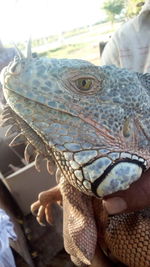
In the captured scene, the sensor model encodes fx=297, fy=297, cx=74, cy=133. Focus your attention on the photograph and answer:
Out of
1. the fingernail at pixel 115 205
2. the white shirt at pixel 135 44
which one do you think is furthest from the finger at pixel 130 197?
the white shirt at pixel 135 44

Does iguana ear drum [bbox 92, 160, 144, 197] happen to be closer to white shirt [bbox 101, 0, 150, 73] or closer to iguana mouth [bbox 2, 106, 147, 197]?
iguana mouth [bbox 2, 106, 147, 197]

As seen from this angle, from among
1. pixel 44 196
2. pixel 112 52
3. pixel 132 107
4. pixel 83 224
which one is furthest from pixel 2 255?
pixel 112 52

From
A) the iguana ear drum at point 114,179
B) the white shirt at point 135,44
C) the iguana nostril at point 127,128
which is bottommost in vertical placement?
the iguana ear drum at point 114,179

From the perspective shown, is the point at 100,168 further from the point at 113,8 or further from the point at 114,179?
the point at 113,8

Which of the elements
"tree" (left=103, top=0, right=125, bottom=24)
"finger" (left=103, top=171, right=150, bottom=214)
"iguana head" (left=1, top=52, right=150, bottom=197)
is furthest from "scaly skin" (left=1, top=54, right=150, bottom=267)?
"tree" (left=103, top=0, right=125, bottom=24)

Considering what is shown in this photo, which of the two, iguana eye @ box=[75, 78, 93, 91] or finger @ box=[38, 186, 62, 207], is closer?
iguana eye @ box=[75, 78, 93, 91]

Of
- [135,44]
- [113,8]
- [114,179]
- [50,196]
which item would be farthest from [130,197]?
[113,8]

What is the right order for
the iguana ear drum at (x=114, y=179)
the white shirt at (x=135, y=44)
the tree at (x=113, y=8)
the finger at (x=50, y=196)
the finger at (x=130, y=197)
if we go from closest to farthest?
the iguana ear drum at (x=114, y=179) < the finger at (x=130, y=197) < the finger at (x=50, y=196) < the white shirt at (x=135, y=44) < the tree at (x=113, y=8)

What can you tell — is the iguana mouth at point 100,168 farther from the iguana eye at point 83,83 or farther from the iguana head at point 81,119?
the iguana eye at point 83,83
